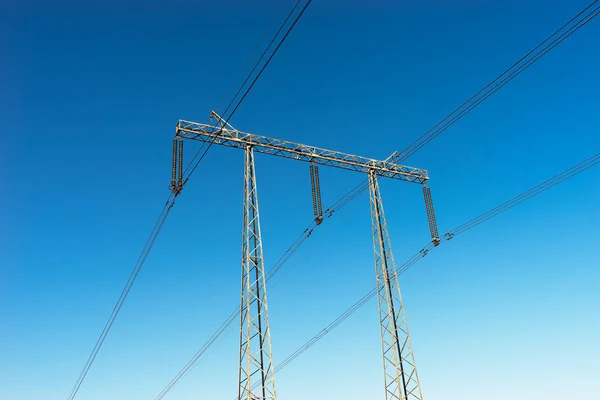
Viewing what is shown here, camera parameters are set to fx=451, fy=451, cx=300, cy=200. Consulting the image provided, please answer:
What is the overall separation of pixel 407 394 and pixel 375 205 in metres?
13.6

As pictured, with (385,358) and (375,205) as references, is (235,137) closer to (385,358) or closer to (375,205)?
(375,205)

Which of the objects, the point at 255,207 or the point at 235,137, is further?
the point at 235,137

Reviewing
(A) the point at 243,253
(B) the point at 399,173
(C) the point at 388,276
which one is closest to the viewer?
→ (A) the point at 243,253

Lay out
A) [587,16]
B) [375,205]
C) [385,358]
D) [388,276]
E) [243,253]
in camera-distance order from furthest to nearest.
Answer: [375,205] → [388,276] → [385,358] → [243,253] → [587,16]

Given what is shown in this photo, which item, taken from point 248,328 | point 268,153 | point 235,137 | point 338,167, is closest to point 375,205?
point 338,167

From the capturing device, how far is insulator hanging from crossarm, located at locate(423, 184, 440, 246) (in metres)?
36.6

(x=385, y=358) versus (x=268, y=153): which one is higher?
(x=268, y=153)

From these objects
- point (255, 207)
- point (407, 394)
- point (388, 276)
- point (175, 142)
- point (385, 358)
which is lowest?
point (407, 394)

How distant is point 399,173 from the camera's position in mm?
38719

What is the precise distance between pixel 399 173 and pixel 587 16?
20019mm

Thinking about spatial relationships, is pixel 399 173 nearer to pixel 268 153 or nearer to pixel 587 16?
pixel 268 153

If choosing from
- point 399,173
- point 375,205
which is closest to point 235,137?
point 375,205

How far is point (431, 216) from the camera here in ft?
125

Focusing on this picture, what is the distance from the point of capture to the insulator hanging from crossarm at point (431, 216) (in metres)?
36.6
